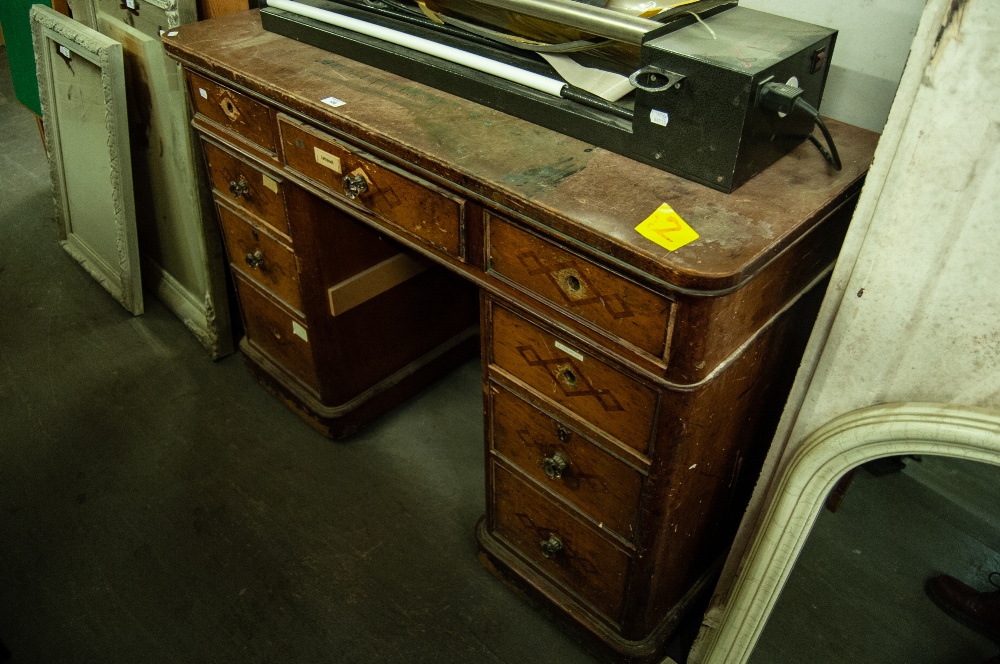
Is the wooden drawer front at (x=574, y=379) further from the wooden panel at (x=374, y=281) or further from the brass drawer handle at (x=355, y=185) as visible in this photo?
the wooden panel at (x=374, y=281)

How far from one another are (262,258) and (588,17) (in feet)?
3.56

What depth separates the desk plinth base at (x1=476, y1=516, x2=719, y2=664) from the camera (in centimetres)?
154

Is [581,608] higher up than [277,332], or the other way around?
[277,332]

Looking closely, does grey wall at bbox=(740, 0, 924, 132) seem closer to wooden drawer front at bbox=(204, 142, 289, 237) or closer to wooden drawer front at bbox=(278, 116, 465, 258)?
wooden drawer front at bbox=(278, 116, 465, 258)

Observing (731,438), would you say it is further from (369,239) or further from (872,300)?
(369,239)

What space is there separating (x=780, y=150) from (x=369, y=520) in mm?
1330

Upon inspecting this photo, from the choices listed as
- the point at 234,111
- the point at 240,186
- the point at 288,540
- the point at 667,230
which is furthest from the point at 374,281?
the point at 667,230

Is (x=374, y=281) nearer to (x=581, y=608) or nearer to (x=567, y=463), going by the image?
(x=567, y=463)

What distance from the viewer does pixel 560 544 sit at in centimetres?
153

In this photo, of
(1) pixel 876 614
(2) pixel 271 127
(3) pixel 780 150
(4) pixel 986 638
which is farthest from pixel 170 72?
(4) pixel 986 638

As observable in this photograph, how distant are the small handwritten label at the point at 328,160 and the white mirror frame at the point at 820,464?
3.26 feet

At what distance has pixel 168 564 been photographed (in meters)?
1.81

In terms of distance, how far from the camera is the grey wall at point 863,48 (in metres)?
1.32

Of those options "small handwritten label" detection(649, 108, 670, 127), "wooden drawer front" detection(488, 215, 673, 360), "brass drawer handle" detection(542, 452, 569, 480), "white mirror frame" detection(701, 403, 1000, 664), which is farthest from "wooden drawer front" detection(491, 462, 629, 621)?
"small handwritten label" detection(649, 108, 670, 127)
